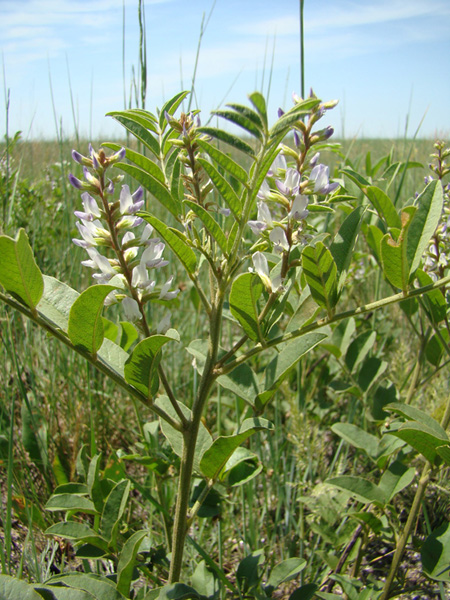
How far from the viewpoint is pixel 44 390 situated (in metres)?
1.85

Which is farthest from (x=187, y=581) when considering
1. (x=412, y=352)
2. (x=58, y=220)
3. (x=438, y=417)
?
(x=58, y=220)

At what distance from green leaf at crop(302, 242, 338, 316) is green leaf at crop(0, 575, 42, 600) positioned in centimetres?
61

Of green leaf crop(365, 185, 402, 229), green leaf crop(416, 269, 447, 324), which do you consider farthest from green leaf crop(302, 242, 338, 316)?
green leaf crop(416, 269, 447, 324)

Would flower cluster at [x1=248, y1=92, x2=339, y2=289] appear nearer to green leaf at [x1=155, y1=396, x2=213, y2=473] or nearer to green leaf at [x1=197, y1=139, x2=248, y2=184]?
green leaf at [x1=197, y1=139, x2=248, y2=184]

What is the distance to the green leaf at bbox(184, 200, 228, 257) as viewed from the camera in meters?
0.75

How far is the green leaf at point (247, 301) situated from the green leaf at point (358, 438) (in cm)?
50

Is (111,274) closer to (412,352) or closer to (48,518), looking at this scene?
(48,518)

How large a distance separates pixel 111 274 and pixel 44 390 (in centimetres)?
117

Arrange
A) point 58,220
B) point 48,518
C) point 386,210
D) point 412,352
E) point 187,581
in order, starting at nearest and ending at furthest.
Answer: point 386,210
point 187,581
point 48,518
point 412,352
point 58,220

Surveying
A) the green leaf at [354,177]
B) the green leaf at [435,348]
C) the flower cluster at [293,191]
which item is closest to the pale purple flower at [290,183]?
the flower cluster at [293,191]

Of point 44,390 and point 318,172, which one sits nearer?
point 318,172

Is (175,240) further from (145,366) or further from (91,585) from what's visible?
(91,585)

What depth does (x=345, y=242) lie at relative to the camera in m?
0.90

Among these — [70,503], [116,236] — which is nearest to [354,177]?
[116,236]
